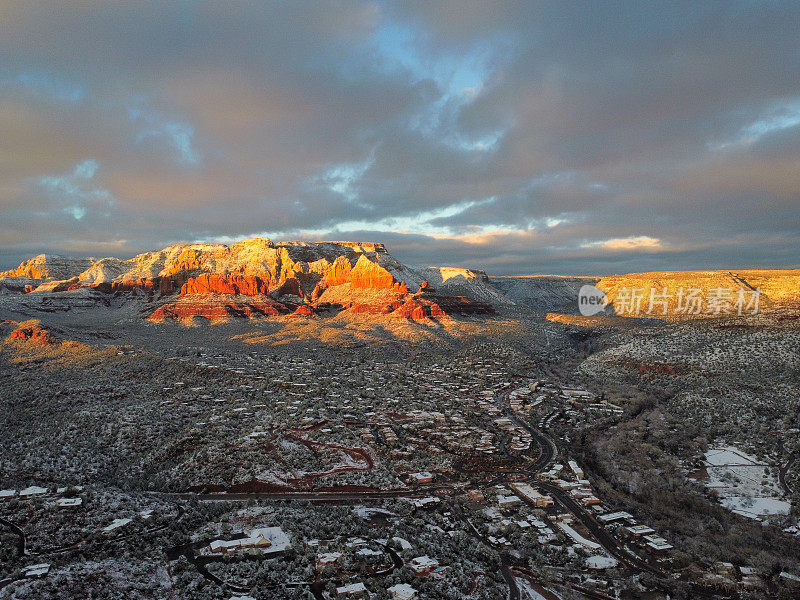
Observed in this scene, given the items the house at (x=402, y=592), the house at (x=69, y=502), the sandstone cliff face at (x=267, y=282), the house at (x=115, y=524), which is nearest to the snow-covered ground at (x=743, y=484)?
the house at (x=402, y=592)

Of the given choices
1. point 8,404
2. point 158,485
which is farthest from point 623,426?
point 8,404

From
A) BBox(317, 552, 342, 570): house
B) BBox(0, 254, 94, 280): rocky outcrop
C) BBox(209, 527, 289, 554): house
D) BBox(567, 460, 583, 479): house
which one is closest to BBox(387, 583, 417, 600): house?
BBox(317, 552, 342, 570): house

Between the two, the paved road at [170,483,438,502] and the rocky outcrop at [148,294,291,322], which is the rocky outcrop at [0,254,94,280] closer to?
the rocky outcrop at [148,294,291,322]

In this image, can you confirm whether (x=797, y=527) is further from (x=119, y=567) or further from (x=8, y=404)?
(x=8, y=404)

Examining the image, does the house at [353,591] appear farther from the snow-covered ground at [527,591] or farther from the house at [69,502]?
the house at [69,502]

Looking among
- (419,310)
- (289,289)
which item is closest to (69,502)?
(419,310)

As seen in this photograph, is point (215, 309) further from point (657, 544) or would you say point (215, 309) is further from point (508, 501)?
point (657, 544)
